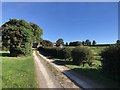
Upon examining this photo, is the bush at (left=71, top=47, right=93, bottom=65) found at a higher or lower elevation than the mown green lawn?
higher

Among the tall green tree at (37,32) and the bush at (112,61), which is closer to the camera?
the bush at (112,61)

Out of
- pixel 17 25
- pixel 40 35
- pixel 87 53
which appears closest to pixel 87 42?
pixel 40 35

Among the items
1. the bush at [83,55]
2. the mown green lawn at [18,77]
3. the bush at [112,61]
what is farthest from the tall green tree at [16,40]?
the bush at [112,61]

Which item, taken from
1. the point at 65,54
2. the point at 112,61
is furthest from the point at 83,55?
the point at 112,61

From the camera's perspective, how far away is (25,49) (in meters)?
50.6

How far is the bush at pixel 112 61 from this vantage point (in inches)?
619

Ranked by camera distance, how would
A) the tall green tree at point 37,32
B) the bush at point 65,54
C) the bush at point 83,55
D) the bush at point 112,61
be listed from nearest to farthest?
1. the bush at point 112,61
2. the bush at point 83,55
3. the bush at point 65,54
4. the tall green tree at point 37,32

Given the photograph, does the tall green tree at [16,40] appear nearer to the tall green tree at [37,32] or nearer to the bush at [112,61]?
the tall green tree at [37,32]

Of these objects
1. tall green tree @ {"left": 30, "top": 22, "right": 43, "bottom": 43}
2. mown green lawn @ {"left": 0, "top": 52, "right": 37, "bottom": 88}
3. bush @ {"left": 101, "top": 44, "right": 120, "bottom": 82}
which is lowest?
mown green lawn @ {"left": 0, "top": 52, "right": 37, "bottom": 88}

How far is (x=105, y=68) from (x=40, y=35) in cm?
6576

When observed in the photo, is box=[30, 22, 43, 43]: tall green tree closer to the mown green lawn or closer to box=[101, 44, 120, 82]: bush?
the mown green lawn

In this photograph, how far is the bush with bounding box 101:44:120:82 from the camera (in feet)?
51.5

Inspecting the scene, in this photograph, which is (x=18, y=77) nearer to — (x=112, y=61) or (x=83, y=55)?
(x=112, y=61)

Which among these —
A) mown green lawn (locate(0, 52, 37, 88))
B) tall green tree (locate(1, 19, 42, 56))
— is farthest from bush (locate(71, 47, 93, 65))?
tall green tree (locate(1, 19, 42, 56))
